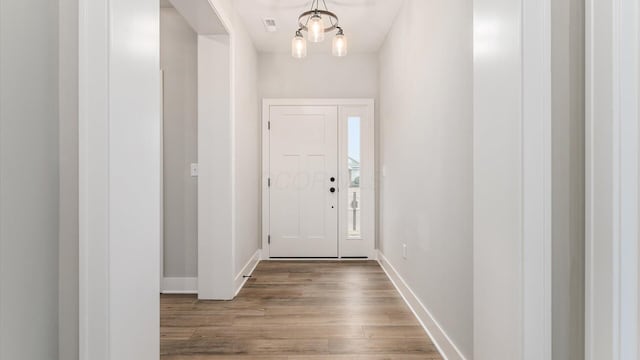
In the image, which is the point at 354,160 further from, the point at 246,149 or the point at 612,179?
the point at 612,179

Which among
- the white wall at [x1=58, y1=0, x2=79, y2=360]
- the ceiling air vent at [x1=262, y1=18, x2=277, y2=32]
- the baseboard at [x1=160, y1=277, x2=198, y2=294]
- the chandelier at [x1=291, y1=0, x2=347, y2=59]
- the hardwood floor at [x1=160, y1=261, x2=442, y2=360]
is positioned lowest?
the hardwood floor at [x1=160, y1=261, x2=442, y2=360]

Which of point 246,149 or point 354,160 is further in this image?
point 354,160

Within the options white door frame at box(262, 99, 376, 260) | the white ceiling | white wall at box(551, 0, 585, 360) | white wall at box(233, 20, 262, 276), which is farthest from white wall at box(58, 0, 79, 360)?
white door frame at box(262, 99, 376, 260)

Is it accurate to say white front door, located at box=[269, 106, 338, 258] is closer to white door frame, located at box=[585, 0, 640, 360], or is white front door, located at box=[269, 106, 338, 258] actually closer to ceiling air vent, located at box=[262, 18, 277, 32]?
ceiling air vent, located at box=[262, 18, 277, 32]

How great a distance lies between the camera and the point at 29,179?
855 mm

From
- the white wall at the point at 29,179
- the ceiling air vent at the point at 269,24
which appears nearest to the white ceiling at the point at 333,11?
the ceiling air vent at the point at 269,24

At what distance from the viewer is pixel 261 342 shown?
2.18 m

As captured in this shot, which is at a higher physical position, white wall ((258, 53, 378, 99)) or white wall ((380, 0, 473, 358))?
white wall ((258, 53, 378, 99))

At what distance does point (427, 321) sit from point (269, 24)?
3107 mm

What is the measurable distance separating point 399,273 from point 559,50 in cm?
258

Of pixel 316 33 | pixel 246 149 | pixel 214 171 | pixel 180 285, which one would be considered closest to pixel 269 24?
pixel 316 33

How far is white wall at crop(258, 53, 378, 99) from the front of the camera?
14.7ft

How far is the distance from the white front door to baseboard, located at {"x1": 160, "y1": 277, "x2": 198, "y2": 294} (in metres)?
1.42

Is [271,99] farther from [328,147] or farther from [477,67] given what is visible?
[477,67]
